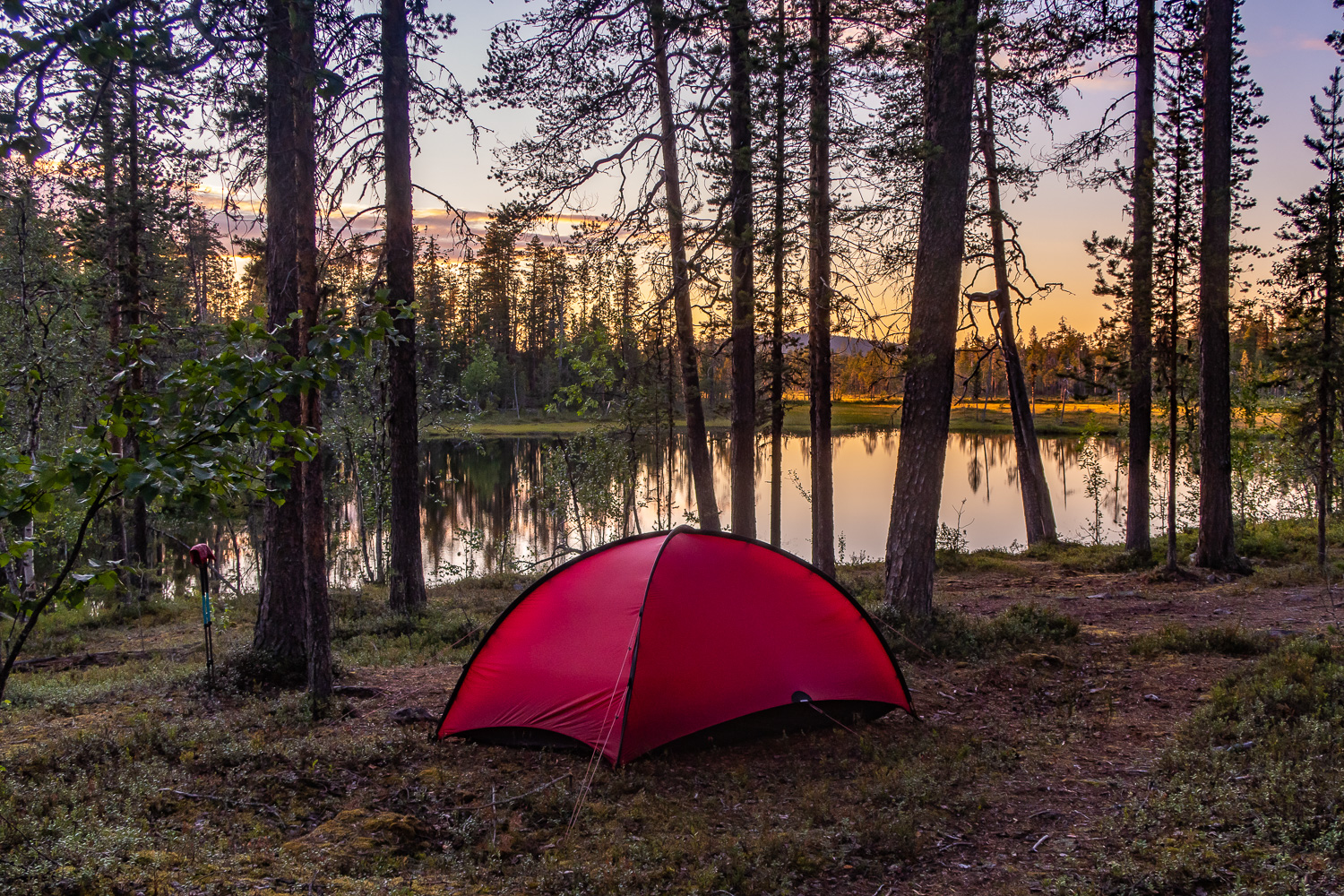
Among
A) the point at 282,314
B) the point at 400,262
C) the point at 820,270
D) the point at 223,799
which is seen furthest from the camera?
the point at 820,270

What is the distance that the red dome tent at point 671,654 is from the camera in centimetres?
637

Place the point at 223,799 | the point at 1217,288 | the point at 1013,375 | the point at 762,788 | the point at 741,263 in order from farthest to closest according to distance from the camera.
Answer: the point at 1013,375 < the point at 1217,288 < the point at 741,263 < the point at 762,788 < the point at 223,799

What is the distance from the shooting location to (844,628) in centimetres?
717

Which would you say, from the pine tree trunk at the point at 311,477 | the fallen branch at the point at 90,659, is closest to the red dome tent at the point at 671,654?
the pine tree trunk at the point at 311,477

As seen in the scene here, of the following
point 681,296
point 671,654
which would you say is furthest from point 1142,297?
point 671,654

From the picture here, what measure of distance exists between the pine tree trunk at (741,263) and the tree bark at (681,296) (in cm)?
55

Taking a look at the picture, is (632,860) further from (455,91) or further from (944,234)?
(455,91)

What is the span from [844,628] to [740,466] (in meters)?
6.49

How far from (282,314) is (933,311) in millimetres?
6812

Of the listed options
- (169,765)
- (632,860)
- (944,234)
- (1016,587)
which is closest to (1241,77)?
(944,234)

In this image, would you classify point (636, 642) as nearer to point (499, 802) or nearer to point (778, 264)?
point (499, 802)

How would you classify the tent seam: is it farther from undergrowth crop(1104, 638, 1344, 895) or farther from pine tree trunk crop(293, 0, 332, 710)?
undergrowth crop(1104, 638, 1344, 895)

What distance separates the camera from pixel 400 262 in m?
10.6

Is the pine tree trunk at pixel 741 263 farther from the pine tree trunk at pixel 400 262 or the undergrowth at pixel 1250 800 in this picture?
the undergrowth at pixel 1250 800
